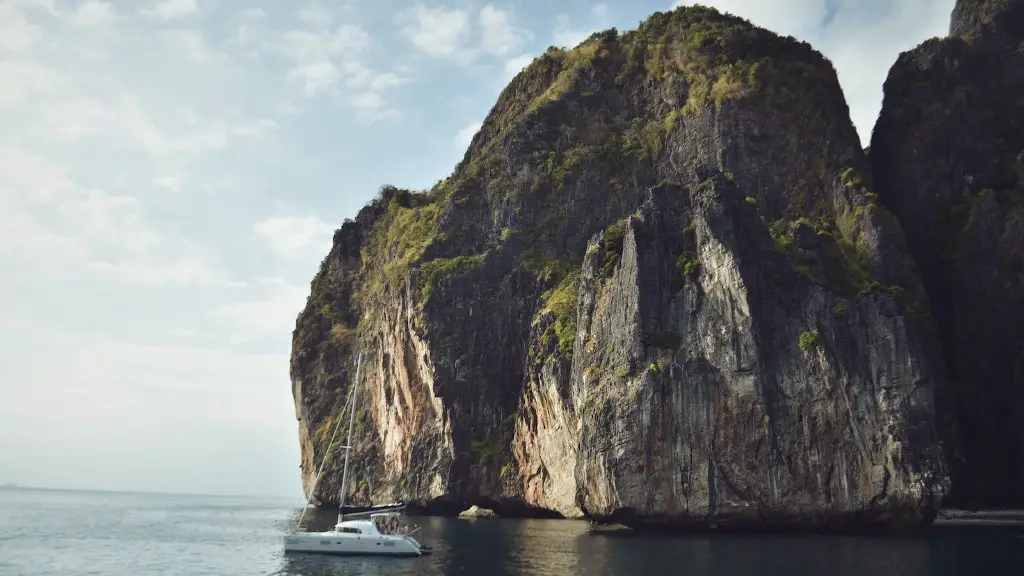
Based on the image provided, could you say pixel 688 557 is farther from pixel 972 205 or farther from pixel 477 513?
pixel 972 205

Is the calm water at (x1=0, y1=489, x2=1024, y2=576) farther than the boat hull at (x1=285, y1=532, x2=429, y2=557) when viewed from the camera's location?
No

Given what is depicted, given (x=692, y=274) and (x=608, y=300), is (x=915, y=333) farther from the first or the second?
(x=608, y=300)

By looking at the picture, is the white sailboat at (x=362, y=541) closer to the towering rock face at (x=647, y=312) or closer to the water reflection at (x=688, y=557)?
the water reflection at (x=688, y=557)

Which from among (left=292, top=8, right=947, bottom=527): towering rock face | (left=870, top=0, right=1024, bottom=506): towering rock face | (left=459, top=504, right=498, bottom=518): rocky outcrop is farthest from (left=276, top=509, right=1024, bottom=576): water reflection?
(left=459, top=504, right=498, bottom=518): rocky outcrop

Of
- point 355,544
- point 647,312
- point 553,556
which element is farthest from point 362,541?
point 647,312

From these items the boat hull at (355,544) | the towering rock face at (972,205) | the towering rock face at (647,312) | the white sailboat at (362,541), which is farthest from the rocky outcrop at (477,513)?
the towering rock face at (972,205)

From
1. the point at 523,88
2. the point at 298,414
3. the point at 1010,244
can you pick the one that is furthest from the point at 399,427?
the point at 1010,244

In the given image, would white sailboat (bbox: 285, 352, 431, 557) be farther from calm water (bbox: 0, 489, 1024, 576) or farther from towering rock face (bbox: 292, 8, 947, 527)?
towering rock face (bbox: 292, 8, 947, 527)
